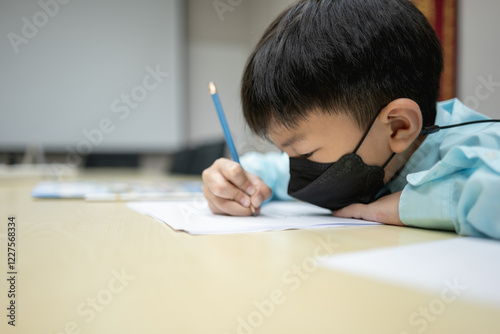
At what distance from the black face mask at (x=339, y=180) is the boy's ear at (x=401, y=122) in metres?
0.02

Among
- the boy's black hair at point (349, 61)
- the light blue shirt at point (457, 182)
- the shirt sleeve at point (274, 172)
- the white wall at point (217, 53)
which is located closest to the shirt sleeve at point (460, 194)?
the light blue shirt at point (457, 182)

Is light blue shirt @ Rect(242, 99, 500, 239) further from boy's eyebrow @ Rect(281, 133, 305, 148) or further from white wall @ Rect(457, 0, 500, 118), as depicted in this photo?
white wall @ Rect(457, 0, 500, 118)

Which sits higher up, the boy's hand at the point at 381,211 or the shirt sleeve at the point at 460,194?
the shirt sleeve at the point at 460,194

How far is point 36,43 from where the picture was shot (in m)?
3.41

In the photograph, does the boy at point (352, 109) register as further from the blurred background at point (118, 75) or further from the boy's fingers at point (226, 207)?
the blurred background at point (118, 75)

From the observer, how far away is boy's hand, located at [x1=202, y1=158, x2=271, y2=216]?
0.58 meters

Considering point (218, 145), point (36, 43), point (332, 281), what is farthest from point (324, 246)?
point (36, 43)

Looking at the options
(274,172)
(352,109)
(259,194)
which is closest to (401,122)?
(352,109)

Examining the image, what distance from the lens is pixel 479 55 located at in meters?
1.53

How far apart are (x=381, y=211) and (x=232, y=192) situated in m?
0.20

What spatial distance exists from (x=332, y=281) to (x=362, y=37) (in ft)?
1.28

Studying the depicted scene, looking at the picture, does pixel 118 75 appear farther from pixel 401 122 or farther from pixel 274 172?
pixel 401 122

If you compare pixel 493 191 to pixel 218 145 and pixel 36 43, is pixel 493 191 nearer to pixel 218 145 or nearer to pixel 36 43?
pixel 218 145

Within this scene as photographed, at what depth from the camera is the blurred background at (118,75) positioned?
3391 mm
